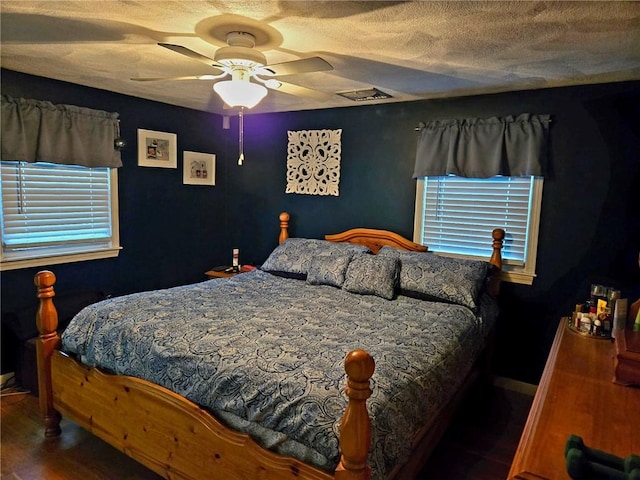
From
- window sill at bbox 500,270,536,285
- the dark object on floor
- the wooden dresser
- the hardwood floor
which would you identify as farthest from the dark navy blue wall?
the dark object on floor

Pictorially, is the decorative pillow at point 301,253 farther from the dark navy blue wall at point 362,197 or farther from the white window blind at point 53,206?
the white window blind at point 53,206

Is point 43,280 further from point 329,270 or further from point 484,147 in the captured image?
point 484,147

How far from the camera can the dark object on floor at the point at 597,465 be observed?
0.97m

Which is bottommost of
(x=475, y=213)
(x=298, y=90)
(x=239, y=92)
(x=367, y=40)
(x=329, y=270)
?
(x=329, y=270)

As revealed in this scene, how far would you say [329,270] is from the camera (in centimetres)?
328

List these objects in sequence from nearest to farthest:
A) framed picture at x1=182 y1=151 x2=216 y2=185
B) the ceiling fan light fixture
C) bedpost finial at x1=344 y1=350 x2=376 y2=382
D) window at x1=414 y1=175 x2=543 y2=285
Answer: bedpost finial at x1=344 y1=350 x2=376 y2=382, the ceiling fan light fixture, window at x1=414 y1=175 x2=543 y2=285, framed picture at x1=182 y1=151 x2=216 y2=185

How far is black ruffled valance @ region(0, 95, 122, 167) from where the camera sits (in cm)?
289

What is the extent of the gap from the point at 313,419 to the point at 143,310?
132 centimetres

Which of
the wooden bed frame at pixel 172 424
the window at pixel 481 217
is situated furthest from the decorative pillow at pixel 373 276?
the wooden bed frame at pixel 172 424

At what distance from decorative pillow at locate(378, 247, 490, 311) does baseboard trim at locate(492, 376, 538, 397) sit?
97 centimetres

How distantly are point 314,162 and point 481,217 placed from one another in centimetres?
167

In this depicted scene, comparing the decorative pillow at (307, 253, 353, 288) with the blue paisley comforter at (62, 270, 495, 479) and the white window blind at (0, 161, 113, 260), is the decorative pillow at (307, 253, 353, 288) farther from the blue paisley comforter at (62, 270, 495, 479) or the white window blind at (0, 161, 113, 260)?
the white window blind at (0, 161, 113, 260)

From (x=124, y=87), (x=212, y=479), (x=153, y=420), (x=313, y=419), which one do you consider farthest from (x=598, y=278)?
(x=124, y=87)

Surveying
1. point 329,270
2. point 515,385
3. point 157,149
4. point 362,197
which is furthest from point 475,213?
point 157,149
